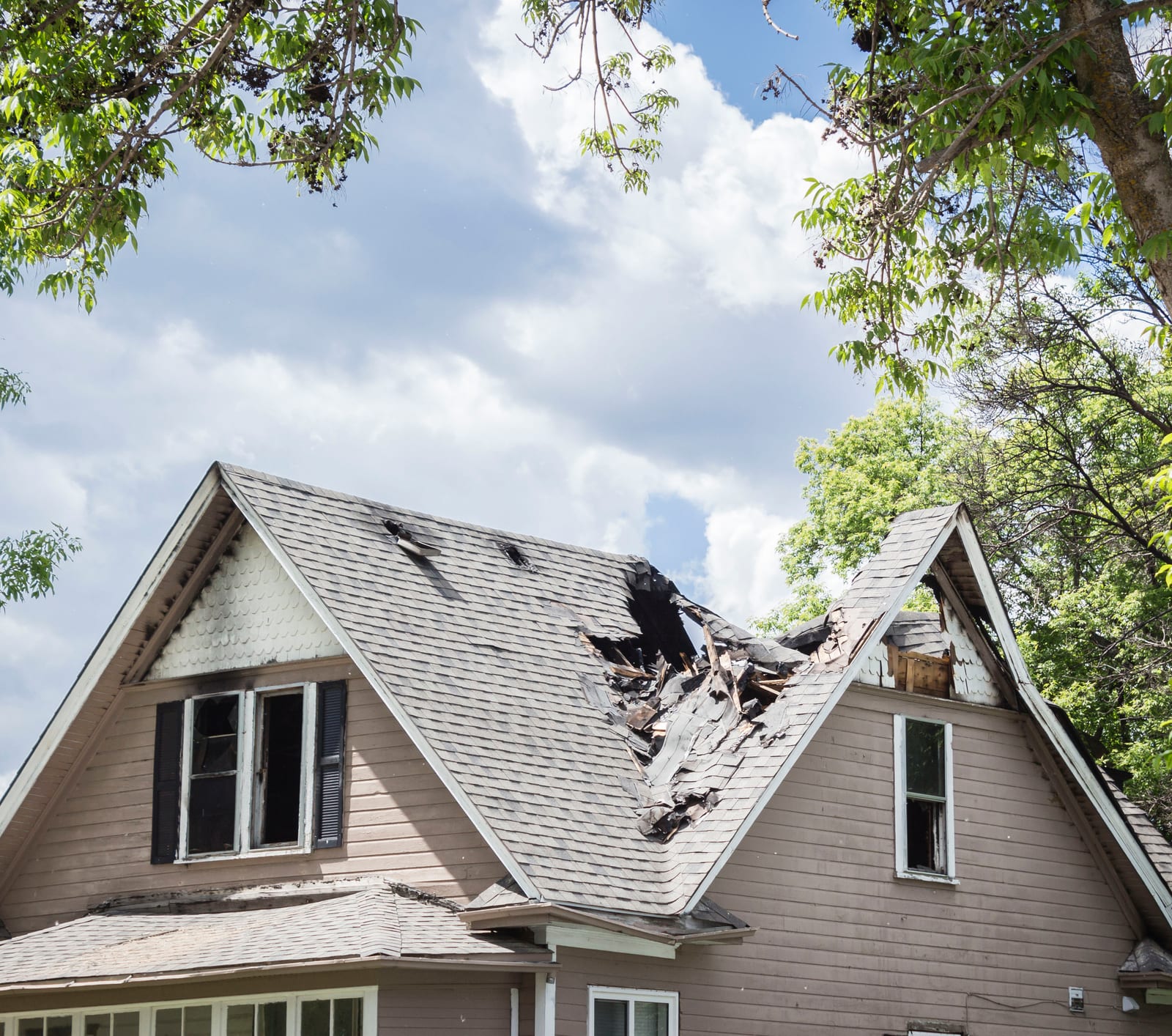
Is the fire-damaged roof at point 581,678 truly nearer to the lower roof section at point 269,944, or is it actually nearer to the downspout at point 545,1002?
the downspout at point 545,1002

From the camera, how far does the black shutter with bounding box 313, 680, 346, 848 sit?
14188mm

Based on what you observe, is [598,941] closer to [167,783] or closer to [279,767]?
[279,767]

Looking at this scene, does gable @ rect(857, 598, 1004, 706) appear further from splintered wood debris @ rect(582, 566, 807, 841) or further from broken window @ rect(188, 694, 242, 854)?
broken window @ rect(188, 694, 242, 854)

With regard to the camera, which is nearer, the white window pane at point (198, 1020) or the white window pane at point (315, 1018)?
the white window pane at point (315, 1018)

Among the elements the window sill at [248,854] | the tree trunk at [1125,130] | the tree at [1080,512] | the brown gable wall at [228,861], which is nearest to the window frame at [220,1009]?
the brown gable wall at [228,861]

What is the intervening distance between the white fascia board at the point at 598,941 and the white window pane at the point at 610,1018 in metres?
0.43

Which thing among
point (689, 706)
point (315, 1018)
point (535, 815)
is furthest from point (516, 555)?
point (315, 1018)

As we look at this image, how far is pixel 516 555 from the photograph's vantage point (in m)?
17.9

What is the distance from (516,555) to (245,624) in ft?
11.8

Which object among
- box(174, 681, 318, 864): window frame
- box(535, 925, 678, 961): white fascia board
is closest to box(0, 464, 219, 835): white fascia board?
box(174, 681, 318, 864): window frame

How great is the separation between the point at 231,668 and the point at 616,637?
4.30 m

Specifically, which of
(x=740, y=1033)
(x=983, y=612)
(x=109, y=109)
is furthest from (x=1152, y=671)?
(x=109, y=109)

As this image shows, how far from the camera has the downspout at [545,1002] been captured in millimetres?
12234

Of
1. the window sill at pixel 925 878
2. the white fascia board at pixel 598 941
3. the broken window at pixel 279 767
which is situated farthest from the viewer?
the window sill at pixel 925 878
